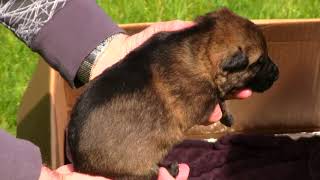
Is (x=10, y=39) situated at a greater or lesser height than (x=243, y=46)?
lesser

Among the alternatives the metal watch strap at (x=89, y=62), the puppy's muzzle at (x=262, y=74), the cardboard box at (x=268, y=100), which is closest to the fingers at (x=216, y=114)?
the puppy's muzzle at (x=262, y=74)

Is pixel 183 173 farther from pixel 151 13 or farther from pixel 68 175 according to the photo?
pixel 151 13

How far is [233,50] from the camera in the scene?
2.27m

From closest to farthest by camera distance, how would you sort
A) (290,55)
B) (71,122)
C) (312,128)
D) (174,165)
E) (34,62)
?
(71,122) → (174,165) → (290,55) → (312,128) → (34,62)

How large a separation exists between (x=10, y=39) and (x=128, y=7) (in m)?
0.71

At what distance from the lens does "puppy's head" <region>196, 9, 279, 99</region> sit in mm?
2277

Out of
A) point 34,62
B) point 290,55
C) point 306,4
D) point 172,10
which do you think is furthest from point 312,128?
point 34,62

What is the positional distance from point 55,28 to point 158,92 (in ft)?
1.55

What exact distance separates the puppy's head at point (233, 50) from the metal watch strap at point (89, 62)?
0.38 metres

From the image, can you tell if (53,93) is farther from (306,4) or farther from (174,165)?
(306,4)

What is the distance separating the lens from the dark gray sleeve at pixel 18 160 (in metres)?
1.83

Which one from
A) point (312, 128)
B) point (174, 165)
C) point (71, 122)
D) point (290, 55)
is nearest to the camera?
point (71, 122)

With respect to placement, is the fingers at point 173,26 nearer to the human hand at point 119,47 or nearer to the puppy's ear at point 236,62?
the human hand at point 119,47

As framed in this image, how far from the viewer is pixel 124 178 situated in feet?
7.53
